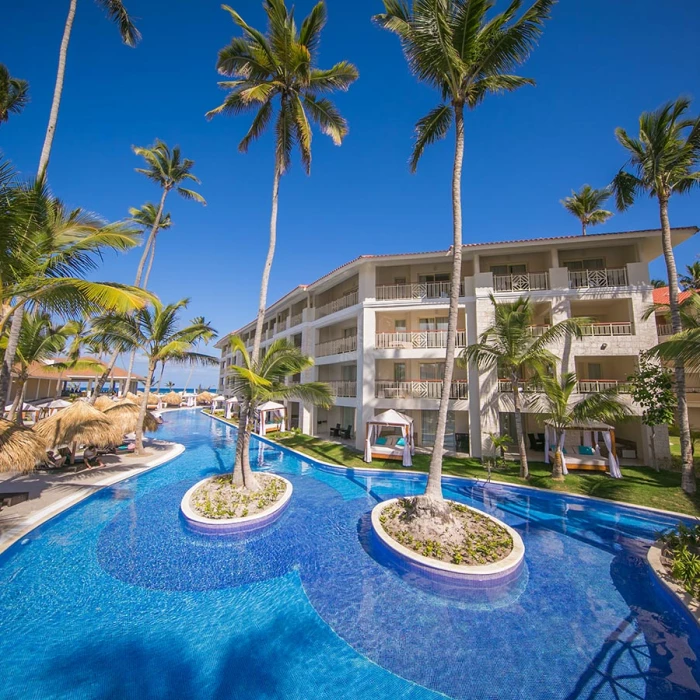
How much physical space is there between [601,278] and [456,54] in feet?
42.3

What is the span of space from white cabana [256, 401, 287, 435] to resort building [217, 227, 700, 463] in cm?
539

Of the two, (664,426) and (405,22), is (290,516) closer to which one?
(405,22)

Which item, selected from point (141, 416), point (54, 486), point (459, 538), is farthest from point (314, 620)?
point (141, 416)

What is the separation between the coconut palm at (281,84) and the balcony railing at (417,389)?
9043 mm

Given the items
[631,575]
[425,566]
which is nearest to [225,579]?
[425,566]

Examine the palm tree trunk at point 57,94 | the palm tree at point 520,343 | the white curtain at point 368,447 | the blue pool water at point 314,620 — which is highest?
the palm tree trunk at point 57,94

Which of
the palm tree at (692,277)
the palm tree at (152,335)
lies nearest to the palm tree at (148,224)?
the palm tree at (152,335)

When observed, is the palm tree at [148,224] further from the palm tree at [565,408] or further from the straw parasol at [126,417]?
the palm tree at [565,408]

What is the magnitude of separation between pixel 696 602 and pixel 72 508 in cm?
1534

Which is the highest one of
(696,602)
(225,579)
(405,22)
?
(405,22)

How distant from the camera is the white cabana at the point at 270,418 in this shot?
23.2 metres

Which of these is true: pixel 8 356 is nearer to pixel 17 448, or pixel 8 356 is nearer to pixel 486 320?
pixel 17 448

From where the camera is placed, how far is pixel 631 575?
23.6 feet

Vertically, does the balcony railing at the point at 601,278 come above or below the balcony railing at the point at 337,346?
above
